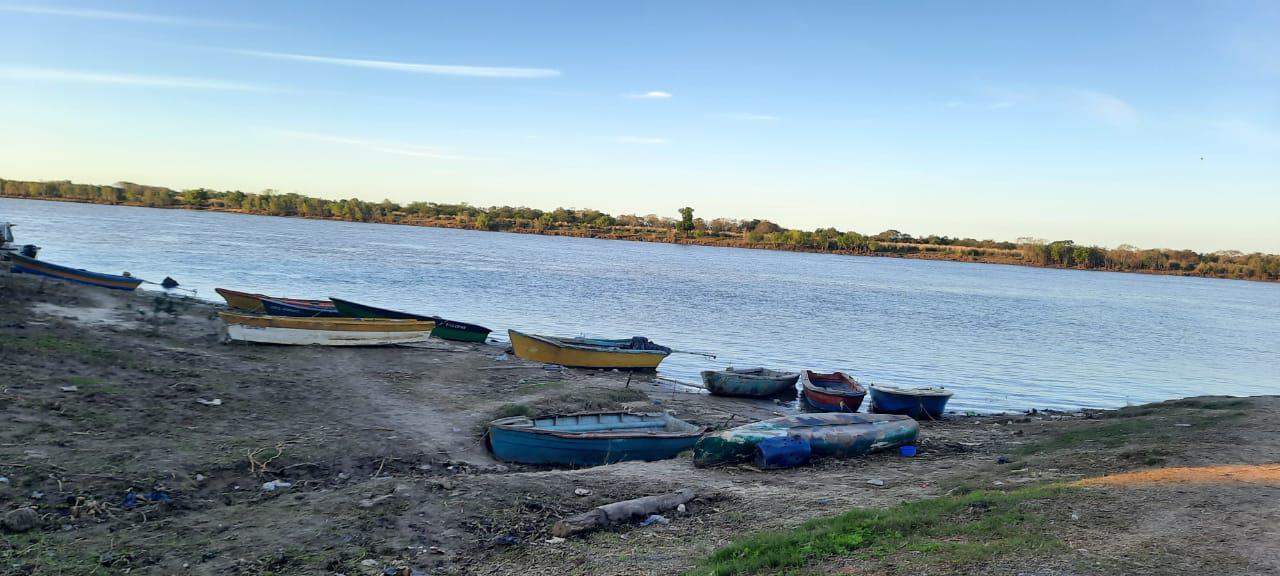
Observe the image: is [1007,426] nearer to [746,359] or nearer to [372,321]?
[746,359]

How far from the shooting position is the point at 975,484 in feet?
35.4

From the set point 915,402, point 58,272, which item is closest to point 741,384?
point 915,402

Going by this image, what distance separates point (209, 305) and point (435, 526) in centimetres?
2434

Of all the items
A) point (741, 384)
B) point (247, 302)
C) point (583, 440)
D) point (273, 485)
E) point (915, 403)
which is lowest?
point (741, 384)

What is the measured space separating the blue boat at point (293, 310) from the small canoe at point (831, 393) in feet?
50.1

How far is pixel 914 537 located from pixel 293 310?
22.7 m

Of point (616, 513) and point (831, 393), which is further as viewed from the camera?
point (831, 393)

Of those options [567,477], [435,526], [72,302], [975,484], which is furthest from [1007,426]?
[72,302]

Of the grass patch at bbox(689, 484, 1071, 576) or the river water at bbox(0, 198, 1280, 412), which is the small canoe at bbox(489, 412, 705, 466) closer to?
the grass patch at bbox(689, 484, 1071, 576)

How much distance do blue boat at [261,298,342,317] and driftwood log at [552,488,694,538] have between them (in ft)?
61.4

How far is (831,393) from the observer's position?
799 inches

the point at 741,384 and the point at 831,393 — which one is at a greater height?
the point at 831,393

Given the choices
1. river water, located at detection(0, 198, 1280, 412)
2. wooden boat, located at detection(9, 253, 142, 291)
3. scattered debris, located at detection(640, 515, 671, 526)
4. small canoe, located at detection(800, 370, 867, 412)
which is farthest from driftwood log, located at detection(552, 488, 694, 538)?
wooden boat, located at detection(9, 253, 142, 291)

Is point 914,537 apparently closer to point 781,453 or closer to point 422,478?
point 781,453
